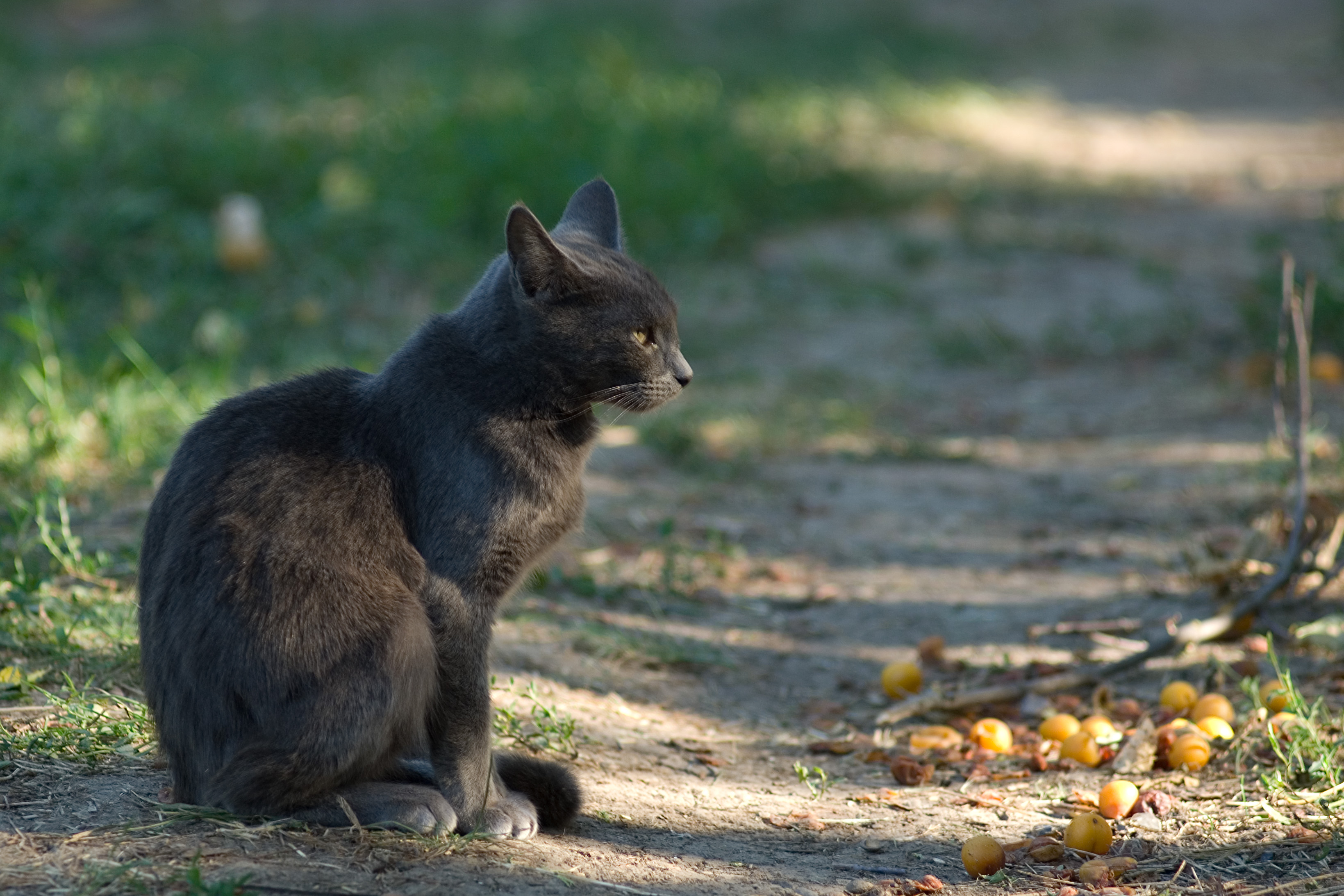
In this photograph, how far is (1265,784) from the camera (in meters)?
3.08

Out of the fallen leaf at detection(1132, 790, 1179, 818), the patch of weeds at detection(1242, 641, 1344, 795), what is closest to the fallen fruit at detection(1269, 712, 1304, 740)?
the patch of weeds at detection(1242, 641, 1344, 795)

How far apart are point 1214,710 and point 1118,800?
581 millimetres

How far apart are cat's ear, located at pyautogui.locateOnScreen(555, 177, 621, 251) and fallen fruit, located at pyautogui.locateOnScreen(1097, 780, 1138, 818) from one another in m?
1.67

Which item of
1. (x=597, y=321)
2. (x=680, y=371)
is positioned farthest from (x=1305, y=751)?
(x=597, y=321)

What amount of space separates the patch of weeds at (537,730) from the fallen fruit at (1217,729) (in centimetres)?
155

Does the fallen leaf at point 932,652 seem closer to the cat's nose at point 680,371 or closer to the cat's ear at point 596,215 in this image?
the cat's nose at point 680,371

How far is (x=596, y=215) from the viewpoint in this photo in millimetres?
3311

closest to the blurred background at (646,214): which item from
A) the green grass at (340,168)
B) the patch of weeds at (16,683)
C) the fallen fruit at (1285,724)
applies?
the green grass at (340,168)

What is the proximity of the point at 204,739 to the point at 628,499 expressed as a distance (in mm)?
2740

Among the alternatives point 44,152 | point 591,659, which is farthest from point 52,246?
point 591,659

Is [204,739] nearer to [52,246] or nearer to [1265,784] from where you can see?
[1265,784]

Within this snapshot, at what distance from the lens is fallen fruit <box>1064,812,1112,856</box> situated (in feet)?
9.29

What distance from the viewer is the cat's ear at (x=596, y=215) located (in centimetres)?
324

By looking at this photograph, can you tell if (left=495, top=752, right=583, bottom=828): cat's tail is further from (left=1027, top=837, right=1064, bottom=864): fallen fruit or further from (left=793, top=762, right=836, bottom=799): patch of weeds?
Answer: (left=1027, top=837, right=1064, bottom=864): fallen fruit
